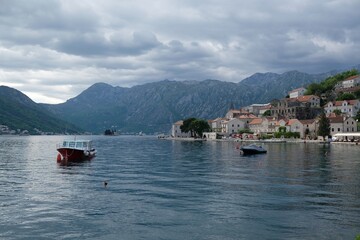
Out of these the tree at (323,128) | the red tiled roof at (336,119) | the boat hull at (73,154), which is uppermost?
the red tiled roof at (336,119)

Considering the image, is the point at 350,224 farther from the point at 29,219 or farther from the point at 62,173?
the point at 62,173

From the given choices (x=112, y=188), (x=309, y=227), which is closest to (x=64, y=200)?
(x=112, y=188)

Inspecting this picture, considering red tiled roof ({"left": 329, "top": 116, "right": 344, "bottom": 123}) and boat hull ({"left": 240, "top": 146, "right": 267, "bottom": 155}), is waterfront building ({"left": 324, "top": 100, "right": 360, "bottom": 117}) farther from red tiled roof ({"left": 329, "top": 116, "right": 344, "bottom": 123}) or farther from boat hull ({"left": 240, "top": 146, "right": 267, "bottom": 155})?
boat hull ({"left": 240, "top": 146, "right": 267, "bottom": 155})

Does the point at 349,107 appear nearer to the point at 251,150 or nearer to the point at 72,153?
the point at 251,150

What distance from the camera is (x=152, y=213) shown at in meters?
28.2

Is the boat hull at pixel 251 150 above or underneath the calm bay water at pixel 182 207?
above

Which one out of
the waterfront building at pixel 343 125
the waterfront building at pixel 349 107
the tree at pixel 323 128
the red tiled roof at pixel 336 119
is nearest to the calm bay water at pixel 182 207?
the tree at pixel 323 128

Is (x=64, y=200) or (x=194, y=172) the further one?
(x=194, y=172)

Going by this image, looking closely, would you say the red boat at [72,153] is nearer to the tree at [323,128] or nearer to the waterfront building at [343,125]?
the tree at [323,128]

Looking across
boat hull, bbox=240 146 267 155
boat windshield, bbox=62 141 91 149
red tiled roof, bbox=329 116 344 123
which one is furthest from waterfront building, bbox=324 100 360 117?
boat windshield, bbox=62 141 91 149

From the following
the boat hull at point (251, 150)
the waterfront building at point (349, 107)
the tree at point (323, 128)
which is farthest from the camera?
the waterfront building at point (349, 107)

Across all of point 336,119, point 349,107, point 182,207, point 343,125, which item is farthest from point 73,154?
point 349,107

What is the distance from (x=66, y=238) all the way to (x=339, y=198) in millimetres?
23214

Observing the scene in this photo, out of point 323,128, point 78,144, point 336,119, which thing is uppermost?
point 336,119
